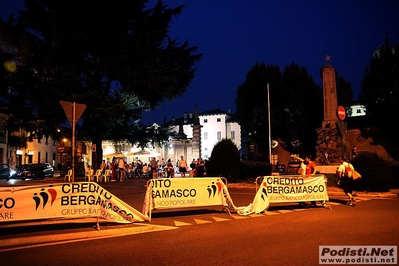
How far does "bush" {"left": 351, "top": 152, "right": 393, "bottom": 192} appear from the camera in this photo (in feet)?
Answer: 57.8

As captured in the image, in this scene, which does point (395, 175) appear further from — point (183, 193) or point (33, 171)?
point (33, 171)

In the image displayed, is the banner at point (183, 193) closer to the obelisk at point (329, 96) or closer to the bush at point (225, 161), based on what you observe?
the bush at point (225, 161)

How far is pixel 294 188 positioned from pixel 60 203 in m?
7.44

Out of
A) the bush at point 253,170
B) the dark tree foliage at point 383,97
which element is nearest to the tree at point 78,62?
the bush at point 253,170

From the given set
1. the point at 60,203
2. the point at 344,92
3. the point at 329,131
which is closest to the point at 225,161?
the point at 329,131

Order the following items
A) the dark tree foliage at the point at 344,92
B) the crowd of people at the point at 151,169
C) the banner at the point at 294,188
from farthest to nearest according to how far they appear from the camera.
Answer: the dark tree foliage at the point at 344,92 < the crowd of people at the point at 151,169 < the banner at the point at 294,188

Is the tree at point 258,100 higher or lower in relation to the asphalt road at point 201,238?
higher

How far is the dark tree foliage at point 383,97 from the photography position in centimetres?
3234

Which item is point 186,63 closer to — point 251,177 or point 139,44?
point 139,44

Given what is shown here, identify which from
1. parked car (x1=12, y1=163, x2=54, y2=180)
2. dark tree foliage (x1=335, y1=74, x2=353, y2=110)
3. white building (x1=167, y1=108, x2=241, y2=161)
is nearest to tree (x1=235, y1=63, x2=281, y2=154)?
dark tree foliage (x1=335, y1=74, x2=353, y2=110)

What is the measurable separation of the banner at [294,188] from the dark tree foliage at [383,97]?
22404 millimetres

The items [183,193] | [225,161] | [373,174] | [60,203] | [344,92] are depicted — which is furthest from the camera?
[344,92]

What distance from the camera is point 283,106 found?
43.0 meters

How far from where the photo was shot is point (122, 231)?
9.12 m
